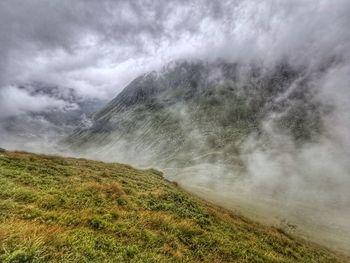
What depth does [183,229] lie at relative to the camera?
16406 mm

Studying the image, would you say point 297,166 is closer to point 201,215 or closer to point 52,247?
point 201,215

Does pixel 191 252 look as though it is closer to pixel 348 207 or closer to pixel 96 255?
pixel 96 255

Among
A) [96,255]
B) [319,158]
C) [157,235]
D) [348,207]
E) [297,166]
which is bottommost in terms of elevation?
[96,255]

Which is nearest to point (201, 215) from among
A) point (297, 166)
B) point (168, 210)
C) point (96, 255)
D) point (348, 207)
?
point (168, 210)

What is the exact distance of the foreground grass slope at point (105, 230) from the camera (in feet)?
31.4

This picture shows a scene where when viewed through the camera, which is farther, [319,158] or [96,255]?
[319,158]

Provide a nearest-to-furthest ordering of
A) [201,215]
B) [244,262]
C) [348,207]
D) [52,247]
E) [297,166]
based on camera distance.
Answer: [52,247] < [244,262] < [201,215] < [348,207] < [297,166]

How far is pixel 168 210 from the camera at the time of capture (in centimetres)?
2084

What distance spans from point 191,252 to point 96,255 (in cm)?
568

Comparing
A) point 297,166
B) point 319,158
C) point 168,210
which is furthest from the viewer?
point 319,158

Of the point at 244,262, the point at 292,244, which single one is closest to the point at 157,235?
the point at 244,262

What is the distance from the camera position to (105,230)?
12.9m

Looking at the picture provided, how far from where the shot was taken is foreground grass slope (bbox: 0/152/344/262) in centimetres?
956

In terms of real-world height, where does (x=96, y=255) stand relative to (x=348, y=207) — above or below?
below
